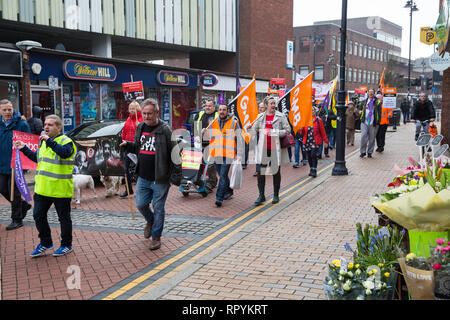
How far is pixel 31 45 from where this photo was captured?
15.2m

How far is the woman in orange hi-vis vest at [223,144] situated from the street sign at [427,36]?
1151 cm

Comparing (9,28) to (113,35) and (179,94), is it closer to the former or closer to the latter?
(113,35)

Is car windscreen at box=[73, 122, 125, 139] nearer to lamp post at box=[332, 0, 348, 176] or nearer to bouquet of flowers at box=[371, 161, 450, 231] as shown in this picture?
lamp post at box=[332, 0, 348, 176]

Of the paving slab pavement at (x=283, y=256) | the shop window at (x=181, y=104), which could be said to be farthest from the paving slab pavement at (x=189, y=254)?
the shop window at (x=181, y=104)

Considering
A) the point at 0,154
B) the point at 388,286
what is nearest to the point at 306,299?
the point at 388,286

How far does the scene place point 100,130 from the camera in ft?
37.3

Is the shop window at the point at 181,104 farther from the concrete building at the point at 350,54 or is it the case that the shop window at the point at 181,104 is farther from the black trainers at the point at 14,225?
the concrete building at the point at 350,54

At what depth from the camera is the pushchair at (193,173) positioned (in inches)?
384

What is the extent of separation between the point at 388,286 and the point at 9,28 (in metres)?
21.9

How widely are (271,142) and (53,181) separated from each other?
4.39 m

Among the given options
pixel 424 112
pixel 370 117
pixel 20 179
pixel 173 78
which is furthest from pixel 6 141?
pixel 173 78

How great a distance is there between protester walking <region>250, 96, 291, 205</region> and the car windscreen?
390cm

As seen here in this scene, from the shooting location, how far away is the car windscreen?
11.1 m
